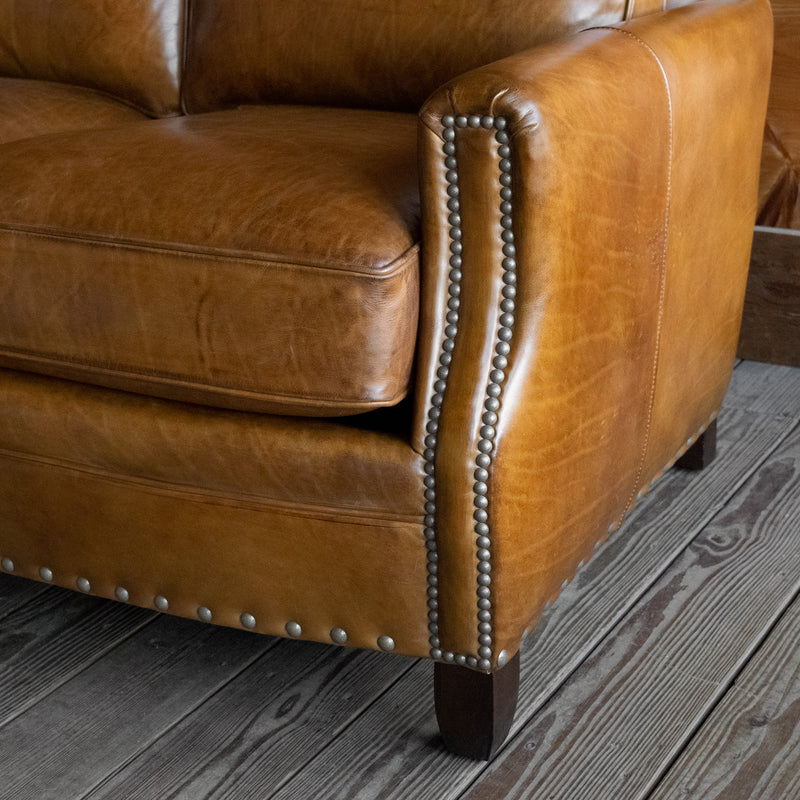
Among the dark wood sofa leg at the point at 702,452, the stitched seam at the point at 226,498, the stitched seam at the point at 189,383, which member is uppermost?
the stitched seam at the point at 189,383

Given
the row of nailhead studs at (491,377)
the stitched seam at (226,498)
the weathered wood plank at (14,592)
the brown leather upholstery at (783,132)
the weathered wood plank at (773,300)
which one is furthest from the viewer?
the weathered wood plank at (773,300)

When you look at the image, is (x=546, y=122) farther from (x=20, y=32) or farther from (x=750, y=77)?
(x=20, y=32)

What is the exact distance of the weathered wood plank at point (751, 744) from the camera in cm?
94

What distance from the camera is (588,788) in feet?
3.11

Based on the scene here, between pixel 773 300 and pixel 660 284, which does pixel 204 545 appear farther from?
pixel 773 300

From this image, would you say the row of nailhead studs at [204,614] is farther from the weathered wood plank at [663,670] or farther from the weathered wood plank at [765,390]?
the weathered wood plank at [765,390]

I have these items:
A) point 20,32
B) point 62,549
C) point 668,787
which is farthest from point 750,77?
point 20,32

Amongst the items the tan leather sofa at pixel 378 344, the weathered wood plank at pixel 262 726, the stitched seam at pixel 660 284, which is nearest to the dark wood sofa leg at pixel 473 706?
the tan leather sofa at pixel 378 344

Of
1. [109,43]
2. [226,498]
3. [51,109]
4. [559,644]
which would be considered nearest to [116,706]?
[226,498]

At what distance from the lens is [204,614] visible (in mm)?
1027

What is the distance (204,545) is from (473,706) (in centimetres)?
28

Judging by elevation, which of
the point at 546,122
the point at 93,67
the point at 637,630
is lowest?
the point at 637,630

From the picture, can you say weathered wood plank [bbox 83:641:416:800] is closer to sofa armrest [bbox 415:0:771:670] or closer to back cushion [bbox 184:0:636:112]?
sofa armrest [bbox 415:0:771:670]

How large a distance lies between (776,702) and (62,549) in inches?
27.8
